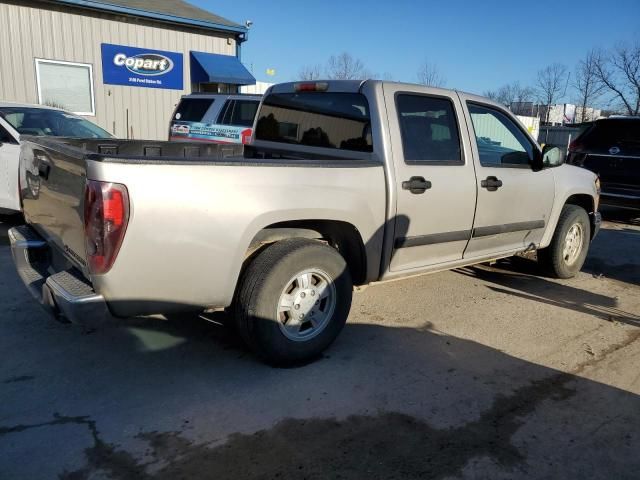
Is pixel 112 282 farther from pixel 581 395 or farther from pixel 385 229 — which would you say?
pixel 581 395

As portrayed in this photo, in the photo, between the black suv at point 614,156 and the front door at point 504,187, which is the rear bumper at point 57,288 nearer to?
the front door at point 504,187

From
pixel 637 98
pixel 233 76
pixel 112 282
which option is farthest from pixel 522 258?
pixel 637 98

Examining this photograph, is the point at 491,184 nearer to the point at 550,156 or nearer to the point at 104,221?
the point at 550,156

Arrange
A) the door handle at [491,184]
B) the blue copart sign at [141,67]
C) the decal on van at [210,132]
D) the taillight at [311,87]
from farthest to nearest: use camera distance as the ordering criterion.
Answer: the blue copart sign at [141,67] → the decal on van at [210,132] → the door handle at [491,184] → the taillight at [311,87]

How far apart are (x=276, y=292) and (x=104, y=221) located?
3.68 feet

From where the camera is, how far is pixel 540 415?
3105 millimetres

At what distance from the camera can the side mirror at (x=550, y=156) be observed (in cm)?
493

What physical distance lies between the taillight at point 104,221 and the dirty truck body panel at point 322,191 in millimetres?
37

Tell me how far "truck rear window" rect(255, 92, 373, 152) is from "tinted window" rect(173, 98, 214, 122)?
6752 mm

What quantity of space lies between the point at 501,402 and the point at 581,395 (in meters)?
0.56

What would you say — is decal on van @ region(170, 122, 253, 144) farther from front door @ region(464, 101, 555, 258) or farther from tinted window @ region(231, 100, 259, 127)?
front door @ region(464, 101, 555, 258)

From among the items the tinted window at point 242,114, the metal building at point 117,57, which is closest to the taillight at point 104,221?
the tinted window at point 242,114

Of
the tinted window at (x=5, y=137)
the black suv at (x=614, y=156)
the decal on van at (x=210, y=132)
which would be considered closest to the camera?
the tinted window at (x=5, y=137)

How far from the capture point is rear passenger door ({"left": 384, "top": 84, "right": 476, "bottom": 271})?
3939mm
